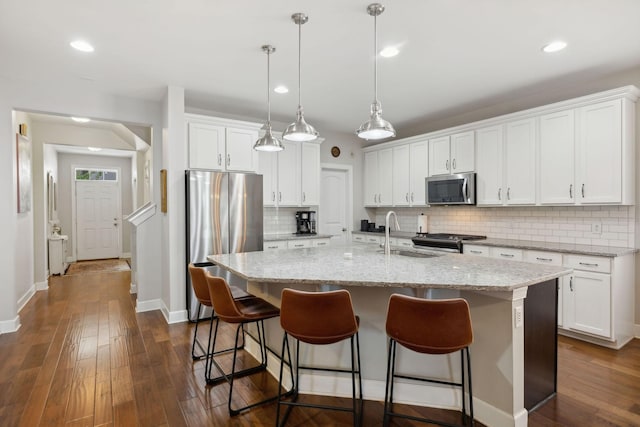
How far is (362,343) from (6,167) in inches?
162

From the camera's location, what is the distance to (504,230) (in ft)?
15.0

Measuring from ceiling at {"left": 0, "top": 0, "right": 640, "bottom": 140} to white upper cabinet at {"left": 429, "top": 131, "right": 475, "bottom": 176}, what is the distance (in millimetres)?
574

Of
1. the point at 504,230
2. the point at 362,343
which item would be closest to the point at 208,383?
the point at 362,343

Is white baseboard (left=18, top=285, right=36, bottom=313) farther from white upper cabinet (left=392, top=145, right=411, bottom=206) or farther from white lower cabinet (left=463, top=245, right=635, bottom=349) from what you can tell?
white lower cabinet (left=463, top=245, right=635, bottom=349)

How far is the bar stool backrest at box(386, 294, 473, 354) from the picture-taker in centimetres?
173

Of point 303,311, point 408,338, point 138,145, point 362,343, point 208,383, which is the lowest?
point 208,383

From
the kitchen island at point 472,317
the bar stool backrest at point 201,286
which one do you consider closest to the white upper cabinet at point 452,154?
the kitchen island at point 472,317

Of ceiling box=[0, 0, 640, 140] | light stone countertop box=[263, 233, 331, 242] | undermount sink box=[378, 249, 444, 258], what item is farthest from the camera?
light stone countertop box=[263, 233, 331, 242]

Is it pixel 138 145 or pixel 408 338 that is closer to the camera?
pixel 408 338

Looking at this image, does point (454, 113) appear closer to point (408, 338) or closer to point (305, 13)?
point (305, 13)

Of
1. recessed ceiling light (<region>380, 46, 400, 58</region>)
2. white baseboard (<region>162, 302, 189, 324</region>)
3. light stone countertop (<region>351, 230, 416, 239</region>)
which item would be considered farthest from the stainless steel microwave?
white baseboard (<region>162, 302, 189, 324</region>)

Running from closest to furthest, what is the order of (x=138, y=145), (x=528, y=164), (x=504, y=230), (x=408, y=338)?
(x=408, y=338) → (x=528, y=164) → (x=504, y=230) → (x=138, y=145)

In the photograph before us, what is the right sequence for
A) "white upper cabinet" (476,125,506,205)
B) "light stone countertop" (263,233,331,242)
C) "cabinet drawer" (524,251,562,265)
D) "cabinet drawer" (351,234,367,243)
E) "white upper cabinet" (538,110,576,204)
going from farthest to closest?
"cabinet drawer" (351,234,367,243) < "light stone countertop" (263,233,331,242) < "white upper cabinet" (476,125,506,205) < "white upper cabinet" (538,110,576,204) < "cabinet drawer" (524,251,562,265)

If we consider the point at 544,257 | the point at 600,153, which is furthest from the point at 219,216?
the point at 600,153
